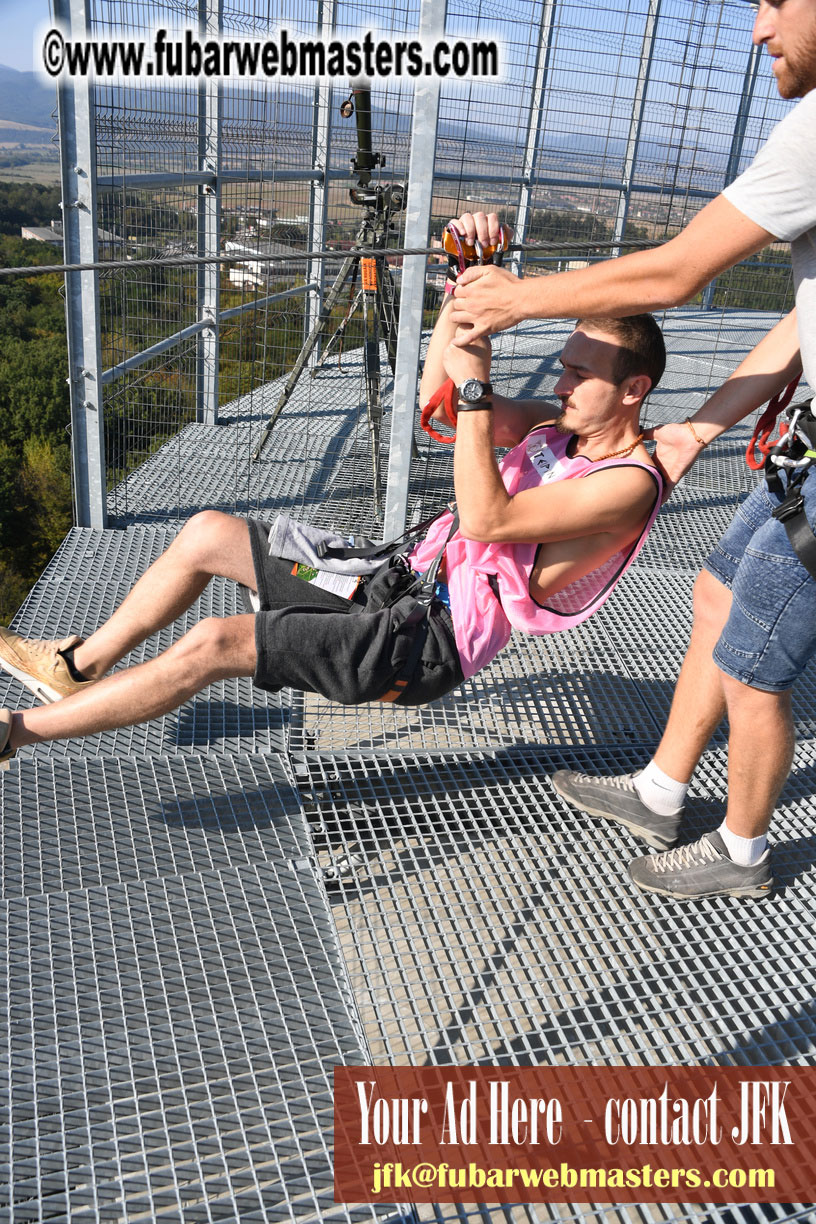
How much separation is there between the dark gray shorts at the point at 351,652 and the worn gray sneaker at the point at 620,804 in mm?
541

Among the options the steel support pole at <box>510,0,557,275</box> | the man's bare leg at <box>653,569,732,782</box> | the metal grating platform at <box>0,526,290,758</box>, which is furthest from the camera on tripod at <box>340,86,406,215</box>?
the man's bare leg at <box>653,569,732,782</box>

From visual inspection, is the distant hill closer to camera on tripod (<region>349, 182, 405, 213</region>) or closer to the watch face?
camera on tripod (<region>349, 182, 405, 213</region>)

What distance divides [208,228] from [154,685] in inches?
135

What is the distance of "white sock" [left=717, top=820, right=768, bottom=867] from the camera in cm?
195

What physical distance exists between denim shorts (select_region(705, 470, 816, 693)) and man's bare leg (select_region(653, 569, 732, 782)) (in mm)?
183

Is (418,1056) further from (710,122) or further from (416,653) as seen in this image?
(710,122)

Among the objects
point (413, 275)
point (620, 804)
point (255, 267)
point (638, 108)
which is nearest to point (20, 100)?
point (638, 108)

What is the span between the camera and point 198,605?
301 centimetres

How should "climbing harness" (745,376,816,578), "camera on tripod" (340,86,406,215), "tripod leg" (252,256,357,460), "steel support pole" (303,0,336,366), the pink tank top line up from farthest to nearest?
"steel support pole" (303,0,336,366), "tripod leg" (252,256,357,460), "camera on tripod" (340,86,406,215), the pink tank top, "climbing harness" (745,376,816,578)

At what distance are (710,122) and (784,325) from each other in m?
4.75

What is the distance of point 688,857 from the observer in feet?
6.50

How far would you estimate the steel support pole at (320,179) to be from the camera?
4.68 meters

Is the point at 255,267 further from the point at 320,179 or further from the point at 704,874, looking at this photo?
→ the point at 704,874

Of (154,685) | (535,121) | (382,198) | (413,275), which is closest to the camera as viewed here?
(154,685)
